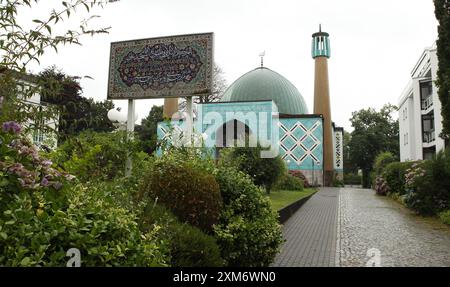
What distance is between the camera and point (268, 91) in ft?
138

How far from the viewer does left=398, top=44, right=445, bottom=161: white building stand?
29917mm

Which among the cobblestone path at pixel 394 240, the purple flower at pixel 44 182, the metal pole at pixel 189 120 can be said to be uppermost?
the metal pole at pixel 189 120

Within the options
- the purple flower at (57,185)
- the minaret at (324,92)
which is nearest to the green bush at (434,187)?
the purple flower at (57,185)

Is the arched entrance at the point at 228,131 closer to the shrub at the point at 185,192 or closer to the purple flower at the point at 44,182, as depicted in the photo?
the shrub at the point at 185,192

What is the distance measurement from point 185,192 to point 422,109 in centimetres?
3259

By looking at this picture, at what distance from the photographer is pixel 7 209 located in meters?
2.49

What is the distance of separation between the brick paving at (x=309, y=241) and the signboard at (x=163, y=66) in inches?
148

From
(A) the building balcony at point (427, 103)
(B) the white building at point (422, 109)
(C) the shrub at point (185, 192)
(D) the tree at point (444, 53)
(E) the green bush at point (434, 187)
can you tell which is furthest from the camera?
(A) the building balcony at point (427, 103)

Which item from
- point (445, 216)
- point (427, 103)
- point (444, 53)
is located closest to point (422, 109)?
point (427, 103)

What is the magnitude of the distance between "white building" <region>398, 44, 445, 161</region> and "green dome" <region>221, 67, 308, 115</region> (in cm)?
1102

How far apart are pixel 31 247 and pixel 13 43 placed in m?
1.67

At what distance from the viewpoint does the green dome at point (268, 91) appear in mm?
41719

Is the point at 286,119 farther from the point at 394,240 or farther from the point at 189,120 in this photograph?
the point at 189,120
